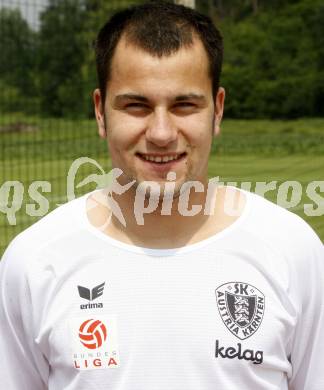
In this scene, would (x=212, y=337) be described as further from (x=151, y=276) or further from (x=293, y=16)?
(x=293, y=16)

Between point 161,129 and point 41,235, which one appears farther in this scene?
point 41,235

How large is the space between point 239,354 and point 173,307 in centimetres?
20

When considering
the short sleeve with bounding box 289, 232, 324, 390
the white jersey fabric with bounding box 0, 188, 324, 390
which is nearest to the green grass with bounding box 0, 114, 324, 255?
the white jersey fabric with bounding box 0, 188, 324, 390

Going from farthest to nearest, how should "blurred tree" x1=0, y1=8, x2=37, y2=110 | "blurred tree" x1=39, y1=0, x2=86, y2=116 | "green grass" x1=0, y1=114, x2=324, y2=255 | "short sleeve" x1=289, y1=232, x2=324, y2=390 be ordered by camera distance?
"blurred tree" x1=39, y1=0, x2=86, y2=116 → "green grass" x1=0, y1=114, x2=324, y2=255 → "blurred tree" x1=0, y1=8, x2=37, y2=110 → "short sleeve" x1=289, y1=232, x2=324, y2=390

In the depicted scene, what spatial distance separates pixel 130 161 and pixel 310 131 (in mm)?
25143

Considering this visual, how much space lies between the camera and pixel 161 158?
208cm

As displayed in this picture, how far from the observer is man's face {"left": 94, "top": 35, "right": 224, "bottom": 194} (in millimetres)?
2053

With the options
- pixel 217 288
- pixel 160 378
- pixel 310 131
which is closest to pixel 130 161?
pixel 217 288

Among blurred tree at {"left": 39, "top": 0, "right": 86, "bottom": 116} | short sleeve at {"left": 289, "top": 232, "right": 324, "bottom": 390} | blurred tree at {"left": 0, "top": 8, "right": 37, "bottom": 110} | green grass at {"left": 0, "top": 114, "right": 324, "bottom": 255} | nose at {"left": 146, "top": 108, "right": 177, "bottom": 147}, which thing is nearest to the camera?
nose at {"left": 146, "top": 108, "right": 177, "bottom": 147}

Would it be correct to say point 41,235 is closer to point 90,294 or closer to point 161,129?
point 90,294

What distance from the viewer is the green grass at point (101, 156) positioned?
44.5 ft

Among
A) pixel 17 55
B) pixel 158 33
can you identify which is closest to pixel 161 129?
pixel 158 33

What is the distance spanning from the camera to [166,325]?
208cm

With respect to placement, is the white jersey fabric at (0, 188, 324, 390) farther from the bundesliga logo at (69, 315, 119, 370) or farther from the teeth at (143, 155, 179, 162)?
the teeth at (143, 155, 179, 162)
